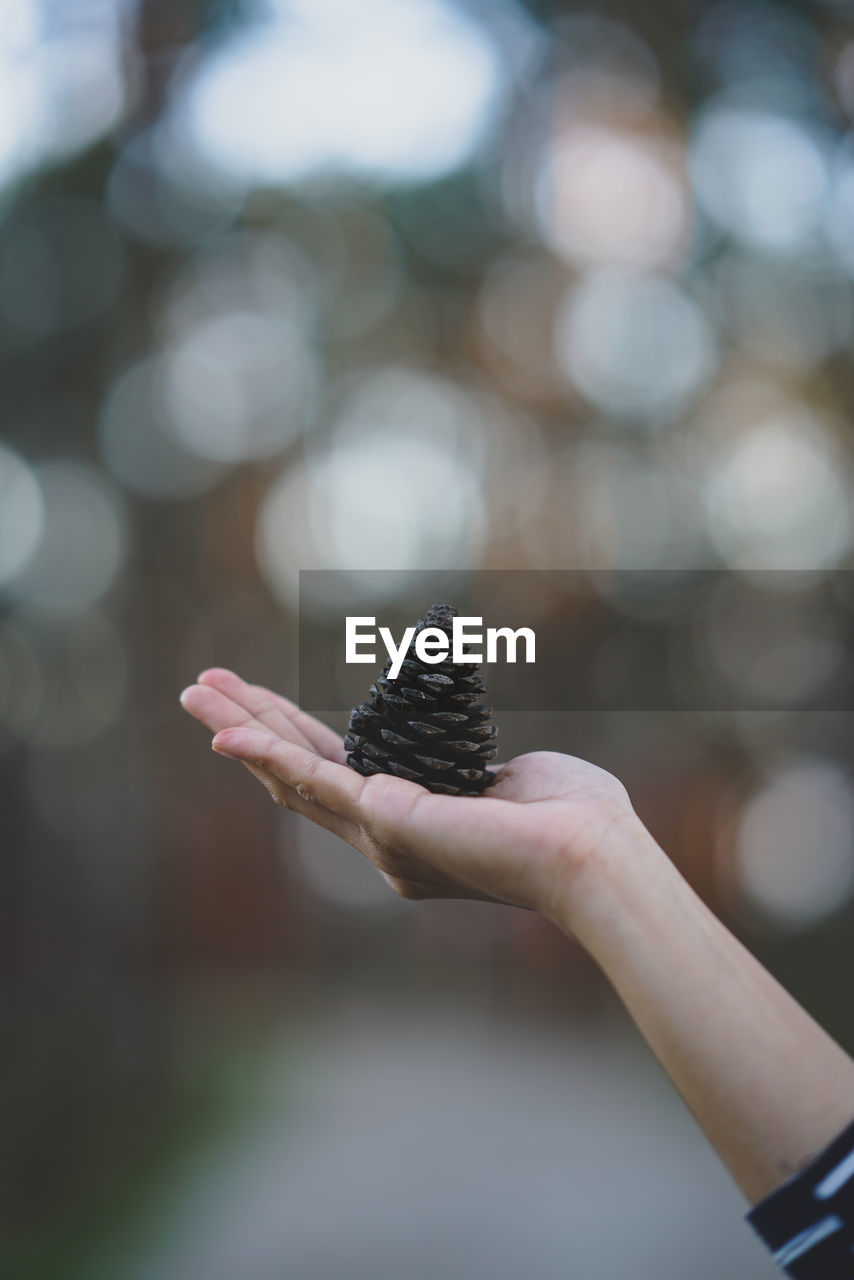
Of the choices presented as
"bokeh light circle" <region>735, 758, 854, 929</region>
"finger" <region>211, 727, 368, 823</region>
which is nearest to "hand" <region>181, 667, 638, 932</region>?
"finger" <region>211, 727, 368, 823</region>

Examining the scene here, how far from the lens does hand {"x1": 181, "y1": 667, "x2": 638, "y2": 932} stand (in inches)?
33.6

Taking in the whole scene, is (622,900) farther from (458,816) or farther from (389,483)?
(389,483)

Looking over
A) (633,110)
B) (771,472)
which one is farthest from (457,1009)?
(633,110)

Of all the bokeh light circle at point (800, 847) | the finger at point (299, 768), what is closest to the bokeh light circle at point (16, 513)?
the finger at point (299, 768)

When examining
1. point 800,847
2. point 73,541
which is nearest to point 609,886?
point 800,847

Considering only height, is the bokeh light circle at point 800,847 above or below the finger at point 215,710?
below

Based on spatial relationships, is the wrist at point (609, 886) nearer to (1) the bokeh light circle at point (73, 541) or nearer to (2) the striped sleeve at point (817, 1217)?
(2) the striped sleeve at point (817, 1217)

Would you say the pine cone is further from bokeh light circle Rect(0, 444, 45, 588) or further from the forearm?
bokeh light circle Rect(0, 444, 45, 588)

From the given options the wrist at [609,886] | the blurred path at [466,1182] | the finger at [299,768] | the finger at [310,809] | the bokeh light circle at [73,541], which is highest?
the bokeh light circle at [73,541]

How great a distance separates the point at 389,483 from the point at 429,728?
2655 mm

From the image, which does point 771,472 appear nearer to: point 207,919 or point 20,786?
point 207,919

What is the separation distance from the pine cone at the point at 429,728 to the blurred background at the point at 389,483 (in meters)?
2.27

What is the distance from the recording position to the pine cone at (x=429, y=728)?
107 cm

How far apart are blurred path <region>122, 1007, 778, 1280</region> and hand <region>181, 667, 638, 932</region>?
144cm
